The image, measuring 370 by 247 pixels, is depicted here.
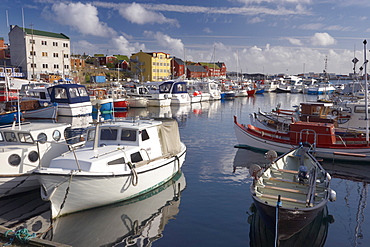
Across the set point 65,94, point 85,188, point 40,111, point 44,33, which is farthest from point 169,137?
point 44,33

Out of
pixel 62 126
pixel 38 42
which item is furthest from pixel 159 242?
pixel 38 42

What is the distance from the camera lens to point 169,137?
1622 centimetres

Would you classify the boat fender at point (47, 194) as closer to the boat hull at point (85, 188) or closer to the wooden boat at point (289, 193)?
the boat hull at point (85, 188)

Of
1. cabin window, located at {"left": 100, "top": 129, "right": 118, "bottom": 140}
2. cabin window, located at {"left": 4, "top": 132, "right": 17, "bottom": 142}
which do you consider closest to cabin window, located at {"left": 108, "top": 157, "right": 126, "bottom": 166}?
cabin window, located at {"left": 100, "top": 129, "right": 118, "bottom": 140}

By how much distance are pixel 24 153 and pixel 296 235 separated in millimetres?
11789

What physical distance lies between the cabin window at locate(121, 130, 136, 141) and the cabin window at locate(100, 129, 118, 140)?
38 cm

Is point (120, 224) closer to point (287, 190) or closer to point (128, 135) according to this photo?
point (128, 135)

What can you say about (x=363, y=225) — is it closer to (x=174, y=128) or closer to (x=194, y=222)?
(x=194, y=222)

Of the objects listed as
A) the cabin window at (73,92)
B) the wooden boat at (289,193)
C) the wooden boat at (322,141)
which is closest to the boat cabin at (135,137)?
the wooden boat at (289,193)

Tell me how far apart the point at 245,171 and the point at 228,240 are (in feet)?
28.2

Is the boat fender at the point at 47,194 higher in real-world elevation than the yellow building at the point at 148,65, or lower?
lower

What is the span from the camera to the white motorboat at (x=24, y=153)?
1304 centimetres

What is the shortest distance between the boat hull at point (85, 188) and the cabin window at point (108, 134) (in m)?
2.38

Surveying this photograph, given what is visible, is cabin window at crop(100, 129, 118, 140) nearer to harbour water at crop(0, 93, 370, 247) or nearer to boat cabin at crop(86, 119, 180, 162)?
boat cabin at crop(86, 119, 180, 162)
